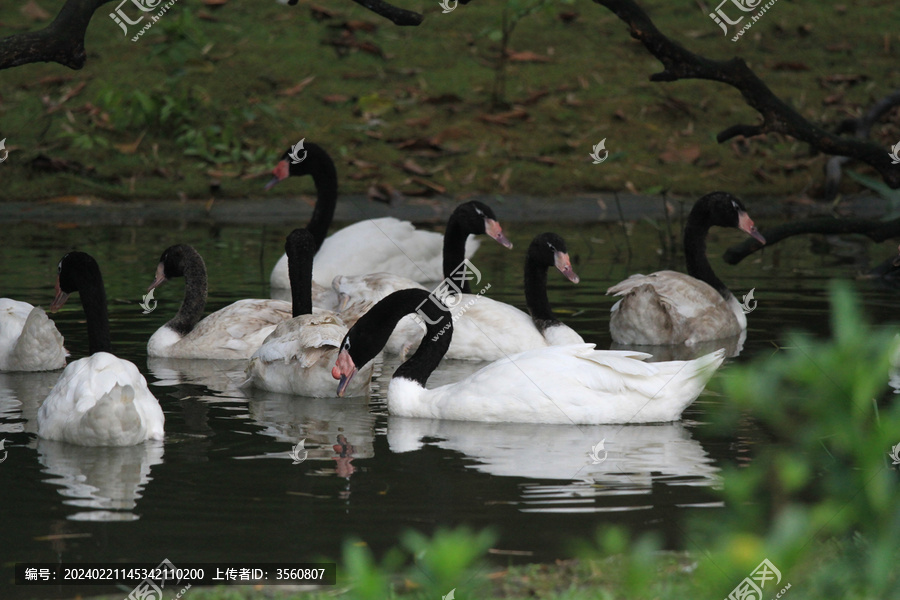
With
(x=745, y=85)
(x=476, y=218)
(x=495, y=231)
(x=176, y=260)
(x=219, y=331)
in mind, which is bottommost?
(x=219, y=331)

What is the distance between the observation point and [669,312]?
32.8 feet

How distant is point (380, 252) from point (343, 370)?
5.32 meters

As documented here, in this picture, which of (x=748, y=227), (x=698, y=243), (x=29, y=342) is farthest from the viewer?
(x=698, y=243)

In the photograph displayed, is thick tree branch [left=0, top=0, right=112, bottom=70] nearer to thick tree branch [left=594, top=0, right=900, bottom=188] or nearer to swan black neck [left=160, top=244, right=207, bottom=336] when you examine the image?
swan black neck [left=160, top=244, right=207, bottom=336]

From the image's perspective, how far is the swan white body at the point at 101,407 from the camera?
6.20 m

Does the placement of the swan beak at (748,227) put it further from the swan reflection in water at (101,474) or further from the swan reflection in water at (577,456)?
the swan reflection in water at (101,474)

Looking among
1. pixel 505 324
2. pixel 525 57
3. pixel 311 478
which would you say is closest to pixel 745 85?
pixel 505 324

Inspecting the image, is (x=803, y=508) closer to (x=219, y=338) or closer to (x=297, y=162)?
(x=219, y=338)

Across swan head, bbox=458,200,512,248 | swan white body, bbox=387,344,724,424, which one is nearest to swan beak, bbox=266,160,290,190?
swan head, bbox=458,200,512,248

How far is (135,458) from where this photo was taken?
6.19 m

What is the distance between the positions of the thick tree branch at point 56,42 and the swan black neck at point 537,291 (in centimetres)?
389

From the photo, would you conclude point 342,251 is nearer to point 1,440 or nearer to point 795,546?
point 1,440

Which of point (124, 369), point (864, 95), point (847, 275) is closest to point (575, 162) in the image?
point (864, 95)

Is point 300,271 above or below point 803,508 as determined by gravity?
above
